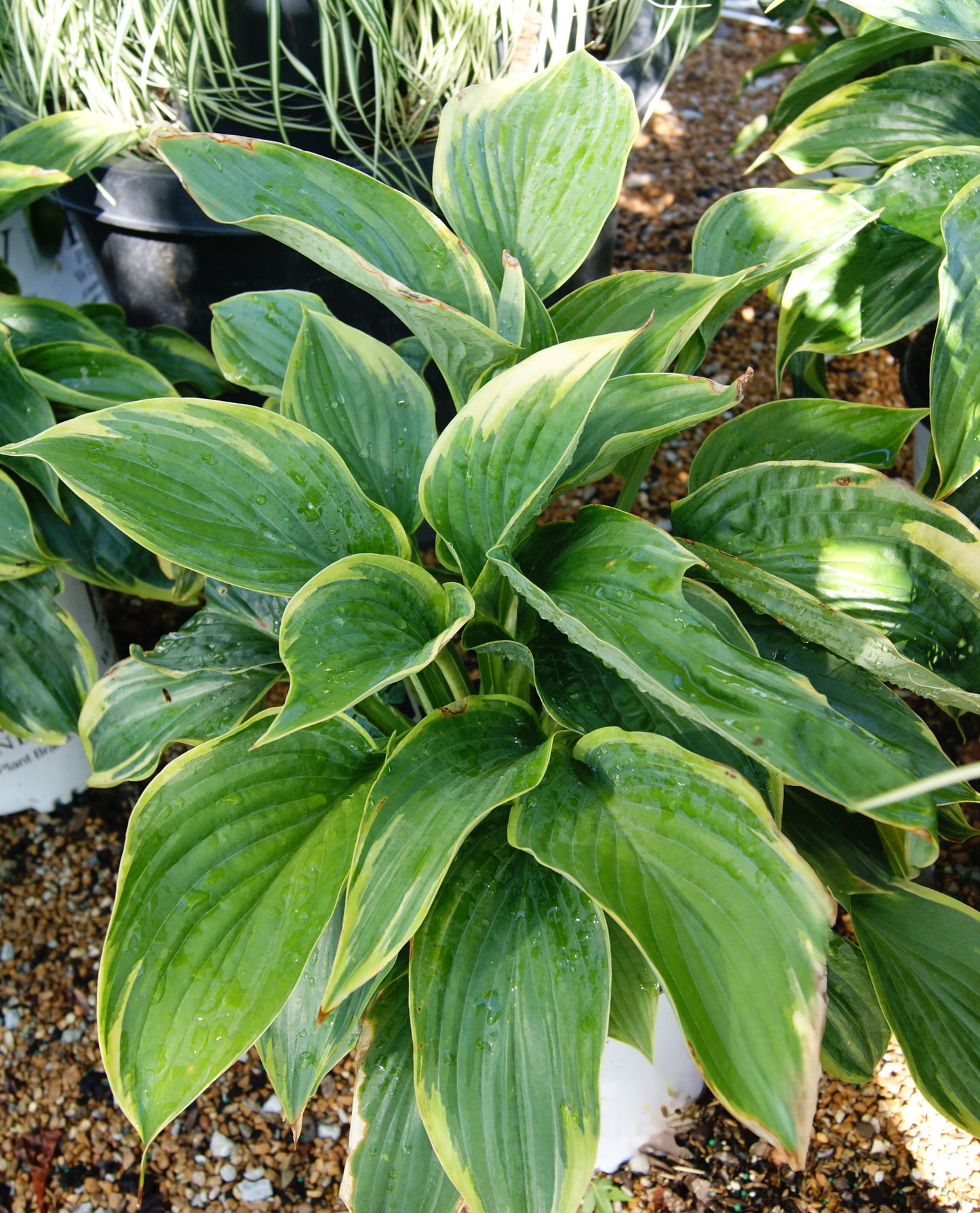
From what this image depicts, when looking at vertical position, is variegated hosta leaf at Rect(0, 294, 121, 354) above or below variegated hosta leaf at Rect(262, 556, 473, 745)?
above

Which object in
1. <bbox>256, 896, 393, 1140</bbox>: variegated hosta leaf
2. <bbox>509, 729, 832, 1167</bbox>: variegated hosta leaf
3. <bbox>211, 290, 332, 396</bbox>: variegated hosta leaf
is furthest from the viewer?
<bbox>211, 290, 332, 396</bbox>: variegated hosta leaf

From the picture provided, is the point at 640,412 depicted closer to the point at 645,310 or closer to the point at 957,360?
the point at 645,310

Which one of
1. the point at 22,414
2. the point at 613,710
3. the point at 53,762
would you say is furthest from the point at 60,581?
the point at 613,710

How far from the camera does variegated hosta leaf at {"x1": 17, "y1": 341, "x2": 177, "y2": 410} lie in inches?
45.3

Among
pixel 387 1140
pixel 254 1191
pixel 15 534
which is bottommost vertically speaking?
pixel 254 1191

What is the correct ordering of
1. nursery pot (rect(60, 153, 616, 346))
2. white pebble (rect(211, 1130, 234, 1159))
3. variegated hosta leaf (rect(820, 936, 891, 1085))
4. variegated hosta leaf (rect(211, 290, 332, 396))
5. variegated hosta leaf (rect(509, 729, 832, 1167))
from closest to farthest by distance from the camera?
variegated hosta leaf (rect(509, 729, 832, 1167)) → variegated hosta leaf (rect(820, 936, 891, 1085)) → variegated hosta leaf (rect(211, 290, 332, 396)) → white pebble (rect(211, 1130, 234, 1159)) → nursery pot (rect(60, 153, 616, 346))

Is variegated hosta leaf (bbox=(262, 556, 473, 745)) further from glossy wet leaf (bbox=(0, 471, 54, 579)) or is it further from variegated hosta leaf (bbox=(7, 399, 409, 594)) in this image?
glossy wet leaf (bbox=(0, 471, 54, 579))

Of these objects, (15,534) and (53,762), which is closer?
(15,534)

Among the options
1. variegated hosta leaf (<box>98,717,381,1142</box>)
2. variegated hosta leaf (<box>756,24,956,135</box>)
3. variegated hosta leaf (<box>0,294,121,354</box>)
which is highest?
variegated hosta leaf (<box>756,24,956,135</box>)

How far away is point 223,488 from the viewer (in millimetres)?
775

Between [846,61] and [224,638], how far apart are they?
1.07m

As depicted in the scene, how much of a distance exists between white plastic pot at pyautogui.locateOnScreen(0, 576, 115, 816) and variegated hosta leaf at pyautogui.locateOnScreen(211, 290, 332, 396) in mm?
451

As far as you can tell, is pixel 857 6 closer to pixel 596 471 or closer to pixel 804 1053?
pixel 596 471

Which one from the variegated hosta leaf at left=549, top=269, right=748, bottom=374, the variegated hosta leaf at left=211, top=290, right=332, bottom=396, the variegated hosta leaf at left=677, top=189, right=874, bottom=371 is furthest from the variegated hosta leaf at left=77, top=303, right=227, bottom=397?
the variegated hosta leaf at left=677, top=189, right=874, bottom=371
